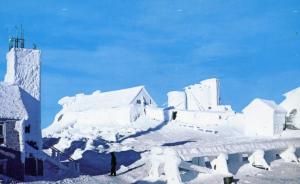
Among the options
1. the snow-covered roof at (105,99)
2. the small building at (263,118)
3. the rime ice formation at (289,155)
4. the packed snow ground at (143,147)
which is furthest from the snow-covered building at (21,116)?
the snow-covered roof at (105,99)

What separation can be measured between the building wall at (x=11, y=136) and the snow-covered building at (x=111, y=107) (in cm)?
3881

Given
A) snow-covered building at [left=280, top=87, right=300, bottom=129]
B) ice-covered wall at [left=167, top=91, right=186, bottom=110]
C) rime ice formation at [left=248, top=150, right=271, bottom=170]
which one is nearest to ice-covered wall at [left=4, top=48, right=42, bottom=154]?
rime ice formation at [left=248, top=150, right=271, bottom=170]

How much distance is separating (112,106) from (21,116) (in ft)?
137

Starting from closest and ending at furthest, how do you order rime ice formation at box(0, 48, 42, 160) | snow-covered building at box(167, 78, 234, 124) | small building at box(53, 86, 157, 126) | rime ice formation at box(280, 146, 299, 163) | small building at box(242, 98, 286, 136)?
rime ice formation at box(0, 48, 42, 160) < rime ice formation at box(280, 146, 299, 163) < small building at box(242, 98, 286, 136) < small building at box(53, 86, 157, 126) < snow-covered building at box(167, 78, 234, 124)

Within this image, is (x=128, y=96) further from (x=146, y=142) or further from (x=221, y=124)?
(x=146, y=142)

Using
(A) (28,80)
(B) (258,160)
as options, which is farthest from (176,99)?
(A) (28,80)

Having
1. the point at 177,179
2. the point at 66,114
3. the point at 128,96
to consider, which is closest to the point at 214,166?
the point at 177,179

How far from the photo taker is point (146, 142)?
48.0 m

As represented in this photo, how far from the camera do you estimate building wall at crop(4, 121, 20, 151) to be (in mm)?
27156

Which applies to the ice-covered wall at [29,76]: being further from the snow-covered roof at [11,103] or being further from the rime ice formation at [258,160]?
the rime ice formation at [258,160]

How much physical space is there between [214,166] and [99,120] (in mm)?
40988

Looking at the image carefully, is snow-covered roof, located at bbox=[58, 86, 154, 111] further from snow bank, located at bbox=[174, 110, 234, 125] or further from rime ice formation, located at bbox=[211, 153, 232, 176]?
rime ice formation, located at bbox=[211, 153, 232, 176]

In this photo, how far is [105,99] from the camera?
7481cm

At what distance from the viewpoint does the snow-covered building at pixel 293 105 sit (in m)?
52.2
